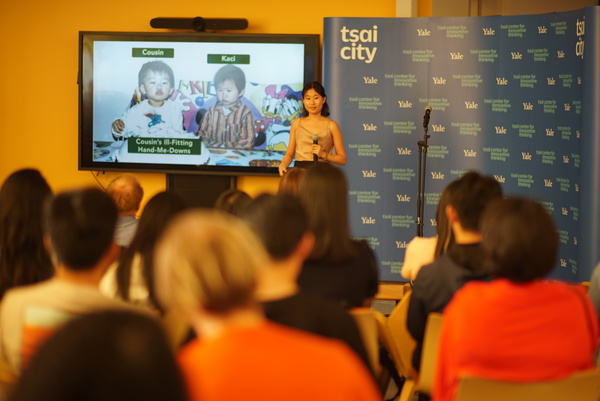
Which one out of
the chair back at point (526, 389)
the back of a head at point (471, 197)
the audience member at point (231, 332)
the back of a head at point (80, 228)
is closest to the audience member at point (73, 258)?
the back of a head at point (80, 228)

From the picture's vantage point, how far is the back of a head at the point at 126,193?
3.79 metres

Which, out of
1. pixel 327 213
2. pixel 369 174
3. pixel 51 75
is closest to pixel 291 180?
pixel 327 213

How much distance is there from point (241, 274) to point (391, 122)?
612 cm

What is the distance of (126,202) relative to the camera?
3824 millimetres

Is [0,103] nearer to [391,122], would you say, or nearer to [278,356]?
[391,122]

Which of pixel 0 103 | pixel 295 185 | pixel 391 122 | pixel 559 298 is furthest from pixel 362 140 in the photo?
pixel 559 298

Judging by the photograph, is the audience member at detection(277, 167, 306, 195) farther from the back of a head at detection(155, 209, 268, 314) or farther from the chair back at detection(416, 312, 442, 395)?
the back of a head at detection(155, 209, 268, 314)

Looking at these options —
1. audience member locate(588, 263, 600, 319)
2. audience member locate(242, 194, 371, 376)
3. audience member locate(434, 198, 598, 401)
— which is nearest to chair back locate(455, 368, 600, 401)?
audience member locate(434, 198, 598, 401)

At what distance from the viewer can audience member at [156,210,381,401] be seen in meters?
1.12

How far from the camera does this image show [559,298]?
6.89 feet

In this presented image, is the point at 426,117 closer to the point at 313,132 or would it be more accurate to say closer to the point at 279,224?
the point at 313,132

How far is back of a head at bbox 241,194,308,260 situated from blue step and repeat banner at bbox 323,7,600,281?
536 centimetres

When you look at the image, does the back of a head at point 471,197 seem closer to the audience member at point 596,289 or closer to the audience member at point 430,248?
the audience member at point 430,248

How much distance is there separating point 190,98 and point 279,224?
608 cm
